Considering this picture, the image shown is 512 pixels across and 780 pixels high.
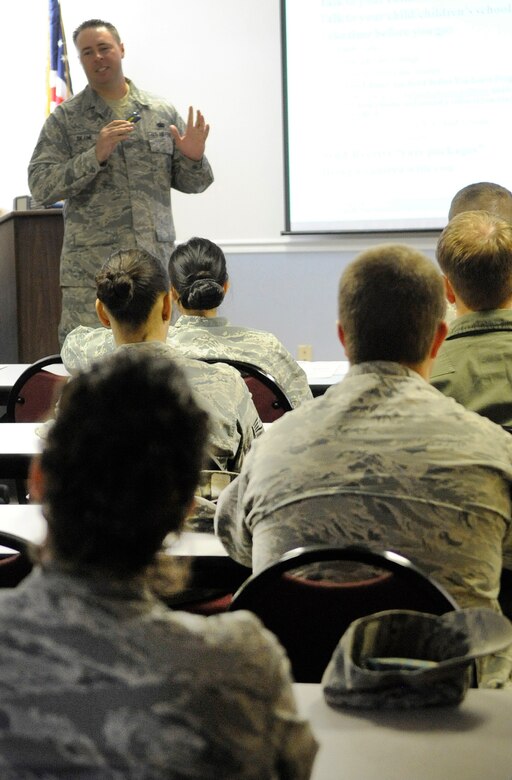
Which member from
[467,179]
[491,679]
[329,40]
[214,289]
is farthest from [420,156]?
[491,679]

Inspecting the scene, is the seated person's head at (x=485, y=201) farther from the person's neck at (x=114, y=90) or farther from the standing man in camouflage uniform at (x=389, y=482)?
the standing man in camouflage uniform at (x=389, y=482)

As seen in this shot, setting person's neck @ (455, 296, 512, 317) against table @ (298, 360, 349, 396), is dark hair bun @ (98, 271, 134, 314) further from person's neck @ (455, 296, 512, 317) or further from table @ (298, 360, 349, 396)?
table @ (298, 360, 349, 396)

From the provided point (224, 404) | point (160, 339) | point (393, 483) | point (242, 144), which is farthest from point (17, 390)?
point (242, 144)

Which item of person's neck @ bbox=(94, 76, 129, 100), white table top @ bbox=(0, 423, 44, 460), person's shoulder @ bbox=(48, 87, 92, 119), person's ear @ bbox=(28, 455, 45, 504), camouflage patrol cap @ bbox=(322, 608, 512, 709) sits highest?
person's neck @ bbox=(94, 76, 129, 100)

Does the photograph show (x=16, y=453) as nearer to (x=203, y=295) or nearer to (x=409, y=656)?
(x=203, y=295)

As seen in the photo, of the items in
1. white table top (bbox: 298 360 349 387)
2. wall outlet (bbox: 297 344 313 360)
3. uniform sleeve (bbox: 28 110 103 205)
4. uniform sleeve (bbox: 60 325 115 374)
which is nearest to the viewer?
uniform sleeve (bbox: 60 325 115 374)

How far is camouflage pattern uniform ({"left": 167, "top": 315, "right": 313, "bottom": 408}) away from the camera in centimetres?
299

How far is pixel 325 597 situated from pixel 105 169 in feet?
11.7

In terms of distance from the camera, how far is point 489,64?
5.87 metres

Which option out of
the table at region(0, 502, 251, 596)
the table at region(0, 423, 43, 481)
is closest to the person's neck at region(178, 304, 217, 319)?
the table at region(0, 423, 43, 481)

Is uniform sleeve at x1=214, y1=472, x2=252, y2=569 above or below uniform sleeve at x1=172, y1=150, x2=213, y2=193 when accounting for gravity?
below

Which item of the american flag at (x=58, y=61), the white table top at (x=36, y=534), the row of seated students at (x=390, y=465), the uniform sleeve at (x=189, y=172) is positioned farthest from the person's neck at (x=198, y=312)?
the american flag at (x=58, y=61)

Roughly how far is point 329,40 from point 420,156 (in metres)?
0.81

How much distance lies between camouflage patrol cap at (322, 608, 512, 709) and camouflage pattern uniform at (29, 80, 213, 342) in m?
3.55
